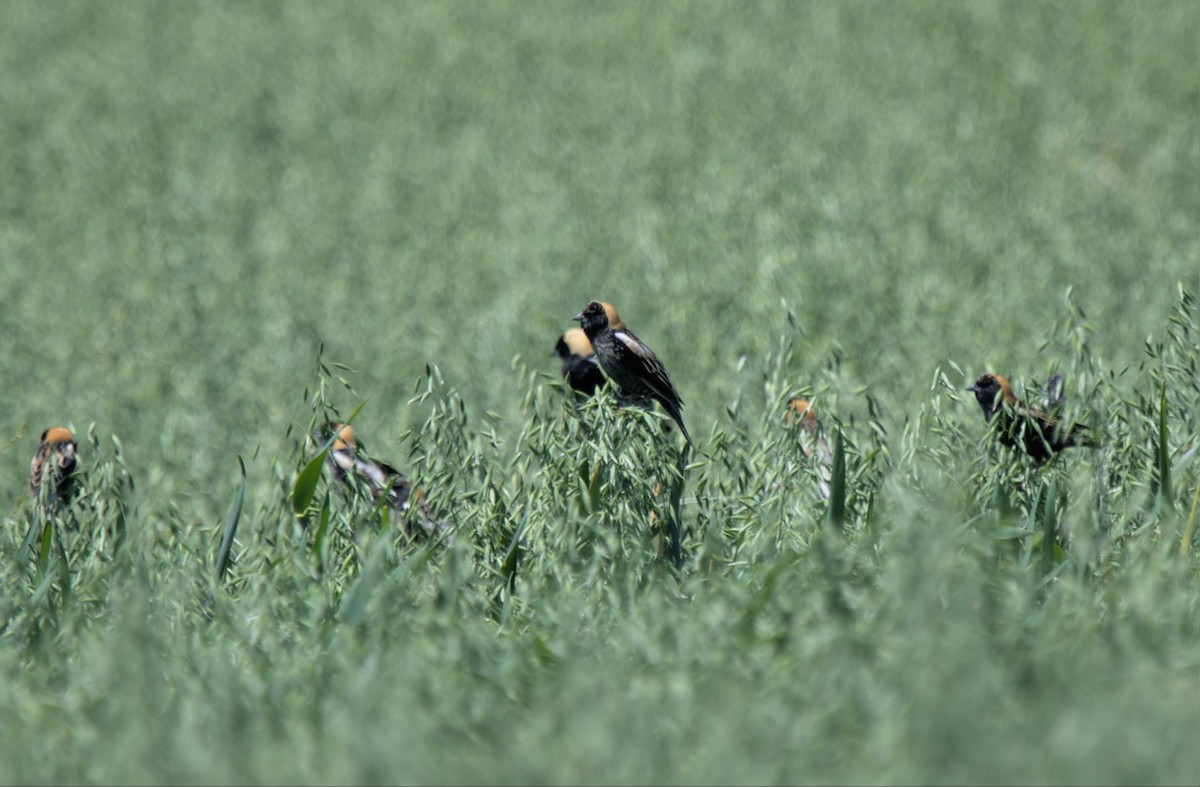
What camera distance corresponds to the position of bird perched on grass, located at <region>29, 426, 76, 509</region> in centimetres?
467

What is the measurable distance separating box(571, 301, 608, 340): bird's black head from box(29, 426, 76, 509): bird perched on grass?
1.99 m

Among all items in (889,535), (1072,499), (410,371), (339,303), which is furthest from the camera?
(339,303)

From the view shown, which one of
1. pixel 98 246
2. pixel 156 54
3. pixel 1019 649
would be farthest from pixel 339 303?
pixel 156 54

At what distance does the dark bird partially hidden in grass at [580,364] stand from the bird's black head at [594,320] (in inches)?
4.6

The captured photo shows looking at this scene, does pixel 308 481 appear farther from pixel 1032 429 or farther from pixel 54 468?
pixel 1032 429

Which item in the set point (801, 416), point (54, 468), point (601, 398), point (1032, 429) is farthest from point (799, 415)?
point (54, 468)

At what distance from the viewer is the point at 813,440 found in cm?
484

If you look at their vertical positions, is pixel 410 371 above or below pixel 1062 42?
below

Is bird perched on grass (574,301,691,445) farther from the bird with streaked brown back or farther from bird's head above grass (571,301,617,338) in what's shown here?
the bird with streaked brown back

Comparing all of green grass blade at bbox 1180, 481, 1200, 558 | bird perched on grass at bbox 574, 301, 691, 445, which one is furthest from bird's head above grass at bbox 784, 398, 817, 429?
green grass blade at bbox 1180, 481, 1200, 558

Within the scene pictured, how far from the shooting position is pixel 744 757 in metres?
2.50

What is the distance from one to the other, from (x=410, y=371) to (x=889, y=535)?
526cm

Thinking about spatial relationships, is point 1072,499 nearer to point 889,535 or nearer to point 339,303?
point 889,535

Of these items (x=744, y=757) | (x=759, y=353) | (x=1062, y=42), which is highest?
(x=1062, y=42)
